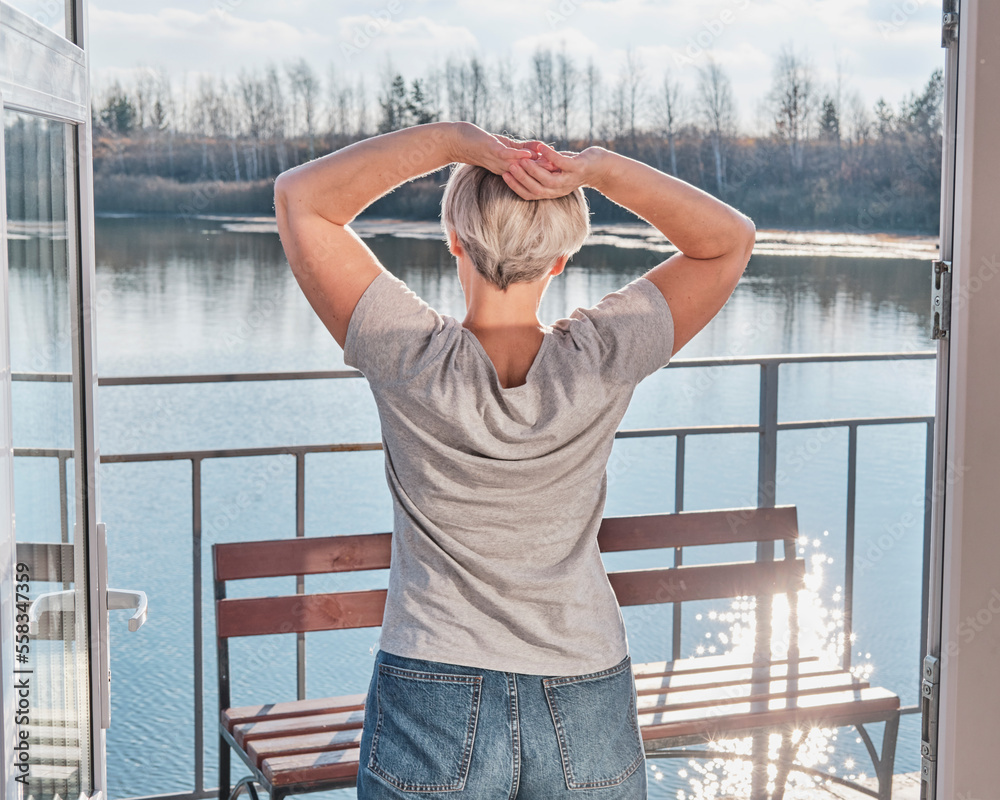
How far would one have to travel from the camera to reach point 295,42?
781 centimetres

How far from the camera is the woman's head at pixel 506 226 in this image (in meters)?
0.93

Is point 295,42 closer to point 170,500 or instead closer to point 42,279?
point 170,500

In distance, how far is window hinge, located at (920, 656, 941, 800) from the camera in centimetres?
121

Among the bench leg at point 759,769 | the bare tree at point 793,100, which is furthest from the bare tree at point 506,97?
the bench leg at point 759,769

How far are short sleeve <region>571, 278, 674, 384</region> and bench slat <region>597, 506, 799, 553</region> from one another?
1135 millimetres

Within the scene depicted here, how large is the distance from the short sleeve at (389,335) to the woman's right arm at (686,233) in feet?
0.74

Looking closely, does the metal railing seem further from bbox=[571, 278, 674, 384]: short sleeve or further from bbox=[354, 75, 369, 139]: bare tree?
bbox=[354, 75, 369, 139]: bare tree

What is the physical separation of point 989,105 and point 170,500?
17.0 feet

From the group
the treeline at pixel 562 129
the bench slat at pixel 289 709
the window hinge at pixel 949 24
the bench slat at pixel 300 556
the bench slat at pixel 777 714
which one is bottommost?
the bench slat at pixel 777 714

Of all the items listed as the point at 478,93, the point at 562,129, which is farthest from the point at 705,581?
the point at 478,93

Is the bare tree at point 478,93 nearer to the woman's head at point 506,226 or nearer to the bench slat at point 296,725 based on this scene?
the bench slat at point 296,725

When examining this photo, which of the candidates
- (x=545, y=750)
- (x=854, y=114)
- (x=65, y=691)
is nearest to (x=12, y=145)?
(x=65, y=691)

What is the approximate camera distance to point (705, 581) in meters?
2.11

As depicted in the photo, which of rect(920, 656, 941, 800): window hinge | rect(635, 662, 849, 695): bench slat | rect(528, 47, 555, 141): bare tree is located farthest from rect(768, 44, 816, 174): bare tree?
rect(920, 656, 941, 800): window hinge
